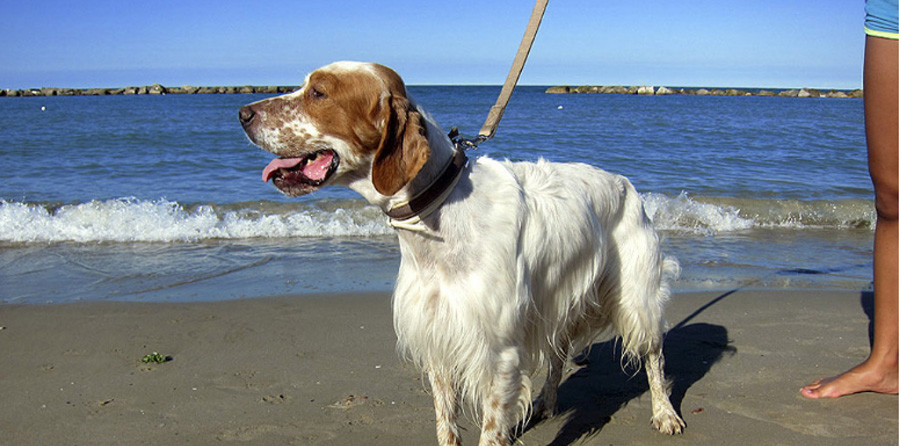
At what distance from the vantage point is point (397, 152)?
264 cm

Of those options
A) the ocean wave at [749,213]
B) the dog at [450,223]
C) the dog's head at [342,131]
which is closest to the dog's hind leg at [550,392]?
the dog at [450,223]

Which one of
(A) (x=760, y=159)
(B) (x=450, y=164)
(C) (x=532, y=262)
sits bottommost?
(A) (x=760, y=159)

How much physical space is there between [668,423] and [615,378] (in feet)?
2.47

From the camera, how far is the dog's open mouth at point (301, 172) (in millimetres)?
2814

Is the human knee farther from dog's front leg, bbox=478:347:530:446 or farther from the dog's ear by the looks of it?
the dog's ear

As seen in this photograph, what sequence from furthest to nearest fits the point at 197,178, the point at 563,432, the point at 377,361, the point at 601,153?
→ 1. the point at 601,153
2. the point at 197,178
3. the point at 377,361
4. the point at 563,432

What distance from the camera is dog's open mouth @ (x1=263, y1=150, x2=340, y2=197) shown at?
281cm

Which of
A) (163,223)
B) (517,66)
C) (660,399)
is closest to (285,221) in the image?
(163,223)

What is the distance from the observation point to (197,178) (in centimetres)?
1352

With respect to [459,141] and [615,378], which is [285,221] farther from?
[459,141]

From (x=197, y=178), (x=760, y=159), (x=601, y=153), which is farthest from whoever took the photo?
(x=601, y=153)

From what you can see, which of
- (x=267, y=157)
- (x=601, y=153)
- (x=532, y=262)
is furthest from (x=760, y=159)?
(x=532, y=262)

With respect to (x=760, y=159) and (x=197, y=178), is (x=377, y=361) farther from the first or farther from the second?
(x=760, y=159)

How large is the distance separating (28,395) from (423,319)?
240cm
